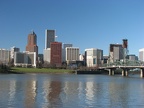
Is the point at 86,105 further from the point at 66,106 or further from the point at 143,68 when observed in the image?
the point at 143,68

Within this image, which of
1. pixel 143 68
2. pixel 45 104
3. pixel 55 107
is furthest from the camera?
pixel 143 68

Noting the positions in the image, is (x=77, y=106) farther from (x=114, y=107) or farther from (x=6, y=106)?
(x=6, y=106)

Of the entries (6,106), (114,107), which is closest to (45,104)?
(6,106)

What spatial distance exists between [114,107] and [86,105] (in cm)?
373

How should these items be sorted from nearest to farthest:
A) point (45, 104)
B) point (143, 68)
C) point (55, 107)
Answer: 1. point (55, 107)
2. point (45, 104)
3. point (143, 68)

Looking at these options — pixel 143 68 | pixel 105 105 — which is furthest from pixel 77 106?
pixel 143 68

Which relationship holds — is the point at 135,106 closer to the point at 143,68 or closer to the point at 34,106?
the point at 34,106

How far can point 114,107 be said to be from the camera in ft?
140

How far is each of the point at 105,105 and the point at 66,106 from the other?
5530 mm

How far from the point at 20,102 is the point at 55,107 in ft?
21.2

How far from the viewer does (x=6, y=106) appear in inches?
1620

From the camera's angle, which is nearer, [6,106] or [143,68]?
[6,106]

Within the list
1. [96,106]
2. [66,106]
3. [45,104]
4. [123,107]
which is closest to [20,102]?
[45,104]

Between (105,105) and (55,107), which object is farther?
(105,105)
